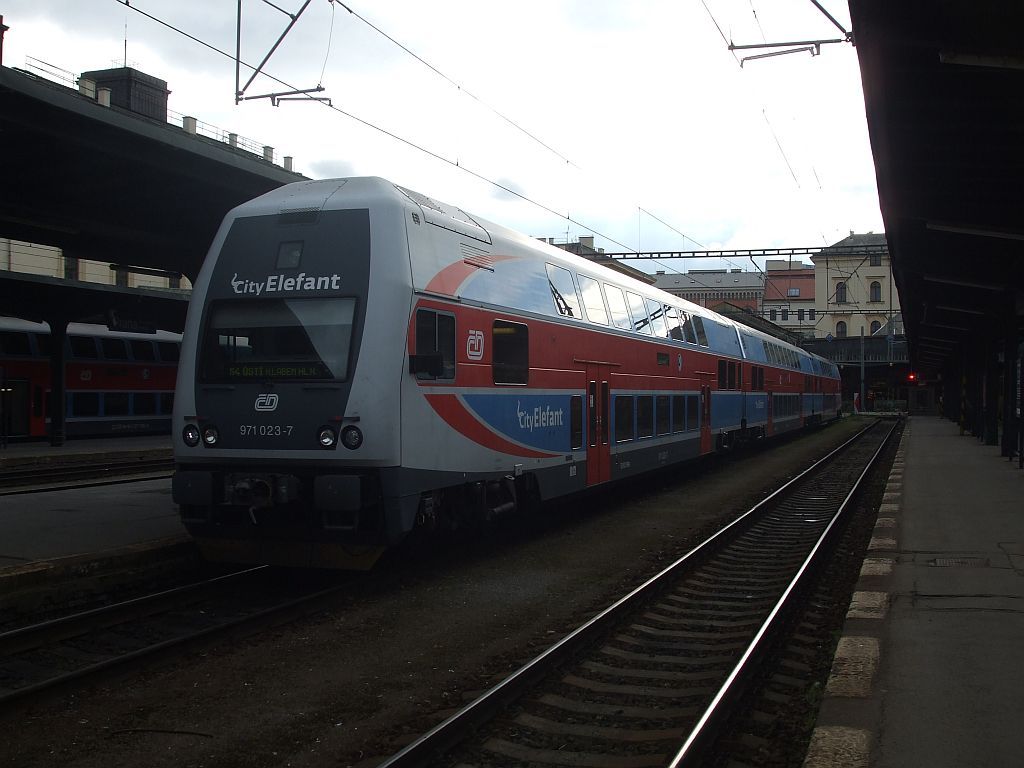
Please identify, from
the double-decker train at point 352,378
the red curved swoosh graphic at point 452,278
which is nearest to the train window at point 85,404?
the double-decker train at point 352,378

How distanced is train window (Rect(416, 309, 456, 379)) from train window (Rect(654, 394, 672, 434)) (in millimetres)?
6840

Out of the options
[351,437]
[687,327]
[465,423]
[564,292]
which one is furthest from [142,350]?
[351,437]

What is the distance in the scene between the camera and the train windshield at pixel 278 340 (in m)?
8.02

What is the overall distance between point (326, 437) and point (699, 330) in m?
12.1

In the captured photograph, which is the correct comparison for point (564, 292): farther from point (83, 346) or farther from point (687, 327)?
point (83, 346)

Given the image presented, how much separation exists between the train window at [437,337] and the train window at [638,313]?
6.01 metres

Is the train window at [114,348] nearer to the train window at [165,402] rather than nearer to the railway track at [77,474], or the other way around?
the train window at [165,402]

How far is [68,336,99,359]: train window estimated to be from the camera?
27672 mm

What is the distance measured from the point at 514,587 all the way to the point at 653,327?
7.64 meters

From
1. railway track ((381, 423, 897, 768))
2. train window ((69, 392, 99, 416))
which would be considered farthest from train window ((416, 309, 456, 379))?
train window ((69, 392, 99, 416))

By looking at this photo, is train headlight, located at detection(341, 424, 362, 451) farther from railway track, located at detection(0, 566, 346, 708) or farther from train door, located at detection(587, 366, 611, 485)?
train door, located at detection(587, 366, 611, 485)

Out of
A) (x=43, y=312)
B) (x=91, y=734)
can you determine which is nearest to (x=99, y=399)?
(x=43, y=312)

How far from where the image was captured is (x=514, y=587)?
866cm

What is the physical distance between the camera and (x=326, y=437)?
25.7ft
